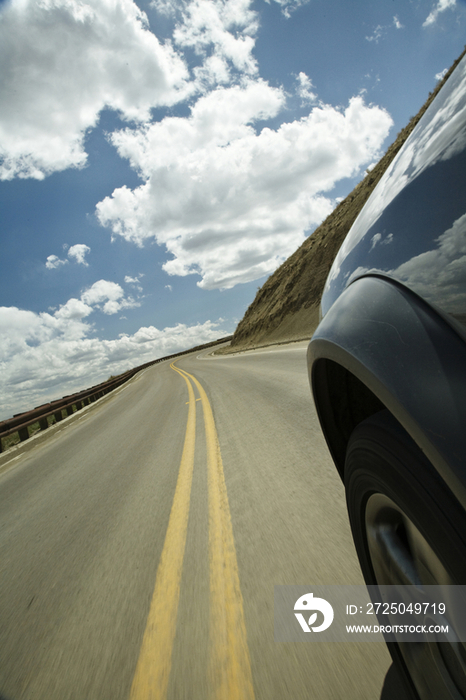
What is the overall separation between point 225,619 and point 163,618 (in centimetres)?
36

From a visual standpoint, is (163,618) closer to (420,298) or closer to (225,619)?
(225,619)

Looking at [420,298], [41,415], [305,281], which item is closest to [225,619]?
[420,298]

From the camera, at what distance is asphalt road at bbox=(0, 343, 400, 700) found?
1468mm

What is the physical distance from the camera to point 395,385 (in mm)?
1012

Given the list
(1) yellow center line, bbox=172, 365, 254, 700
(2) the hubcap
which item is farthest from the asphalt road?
(2) the hubcap

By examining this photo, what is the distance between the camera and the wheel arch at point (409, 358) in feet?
2.82

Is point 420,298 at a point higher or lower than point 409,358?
higher

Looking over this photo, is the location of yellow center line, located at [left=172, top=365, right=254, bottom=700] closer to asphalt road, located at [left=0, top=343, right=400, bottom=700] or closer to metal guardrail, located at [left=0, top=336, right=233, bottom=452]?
asphalt road, located at [left=0, top=343, right=400, bottom=700]

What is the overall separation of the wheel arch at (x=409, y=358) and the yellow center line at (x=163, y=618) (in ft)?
5.07

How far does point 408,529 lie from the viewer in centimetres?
112

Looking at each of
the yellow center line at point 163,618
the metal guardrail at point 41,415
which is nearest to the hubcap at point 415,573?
the yellow center line at point 163,618

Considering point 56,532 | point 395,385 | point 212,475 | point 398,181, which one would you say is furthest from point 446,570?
point 56,532

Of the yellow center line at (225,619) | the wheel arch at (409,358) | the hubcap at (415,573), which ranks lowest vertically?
the yellow center line at (225,619)

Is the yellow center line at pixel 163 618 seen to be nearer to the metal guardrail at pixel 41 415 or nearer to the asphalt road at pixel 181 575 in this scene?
the asphalt road at pixel 181 575
